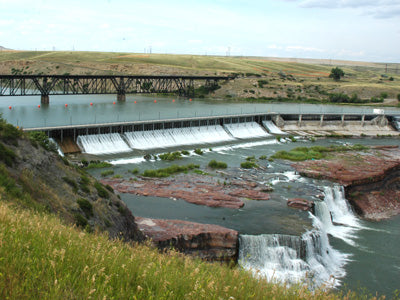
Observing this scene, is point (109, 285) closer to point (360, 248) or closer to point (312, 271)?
point (312, 271)

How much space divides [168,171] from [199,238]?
52.1 feet

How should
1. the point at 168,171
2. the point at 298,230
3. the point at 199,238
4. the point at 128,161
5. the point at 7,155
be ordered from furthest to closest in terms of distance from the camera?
the point at 128,161 → the point at 168,171 → the point at 298,230 → the point at 199,238 → the point at 7,155

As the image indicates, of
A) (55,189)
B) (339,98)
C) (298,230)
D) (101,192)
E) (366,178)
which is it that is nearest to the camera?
(55,189)

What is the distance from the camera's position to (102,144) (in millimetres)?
45250

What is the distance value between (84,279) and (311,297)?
13.4 ft

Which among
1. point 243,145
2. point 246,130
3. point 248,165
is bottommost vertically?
point 243,145

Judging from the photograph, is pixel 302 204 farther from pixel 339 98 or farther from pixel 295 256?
pixel 339 98

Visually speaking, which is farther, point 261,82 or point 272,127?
point 261,82

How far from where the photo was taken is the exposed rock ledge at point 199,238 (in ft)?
71.1

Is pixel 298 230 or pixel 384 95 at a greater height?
pixel 384 95

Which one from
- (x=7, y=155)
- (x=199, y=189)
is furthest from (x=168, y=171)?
(x=7, y=155)

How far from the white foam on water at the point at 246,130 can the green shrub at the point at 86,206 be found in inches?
1770

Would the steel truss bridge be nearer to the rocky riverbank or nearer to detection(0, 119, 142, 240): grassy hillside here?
the rocky riverbank

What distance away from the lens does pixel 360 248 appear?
26.6 meters
